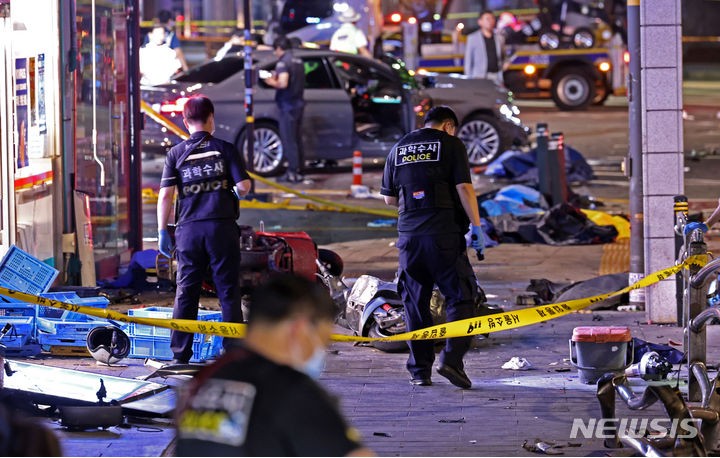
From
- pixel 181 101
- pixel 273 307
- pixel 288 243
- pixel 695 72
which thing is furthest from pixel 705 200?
pixel 695 72

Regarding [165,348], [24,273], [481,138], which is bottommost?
[165,348]

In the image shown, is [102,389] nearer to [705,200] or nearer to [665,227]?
[665,227]

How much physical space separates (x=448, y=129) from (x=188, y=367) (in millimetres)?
2258

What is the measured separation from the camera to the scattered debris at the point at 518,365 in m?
9.75

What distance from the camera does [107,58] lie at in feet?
44.8

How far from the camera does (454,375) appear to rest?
9.03 m

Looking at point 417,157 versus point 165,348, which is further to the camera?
point 165,348

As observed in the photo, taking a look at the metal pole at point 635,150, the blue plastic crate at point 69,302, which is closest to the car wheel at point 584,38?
the metal pole at point 635,150

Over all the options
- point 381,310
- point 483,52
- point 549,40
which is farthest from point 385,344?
point 549,40

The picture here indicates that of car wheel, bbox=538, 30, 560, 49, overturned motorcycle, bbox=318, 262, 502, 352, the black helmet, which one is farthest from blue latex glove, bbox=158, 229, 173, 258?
car wheel, bbox=538, 30, 560, 49

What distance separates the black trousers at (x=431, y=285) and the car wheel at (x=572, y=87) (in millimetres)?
22263

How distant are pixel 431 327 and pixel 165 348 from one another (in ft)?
6.33

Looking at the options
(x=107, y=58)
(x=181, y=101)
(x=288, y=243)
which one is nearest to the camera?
(x=288, y=243)

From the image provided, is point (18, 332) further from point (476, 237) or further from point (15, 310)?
point (476, 237)
